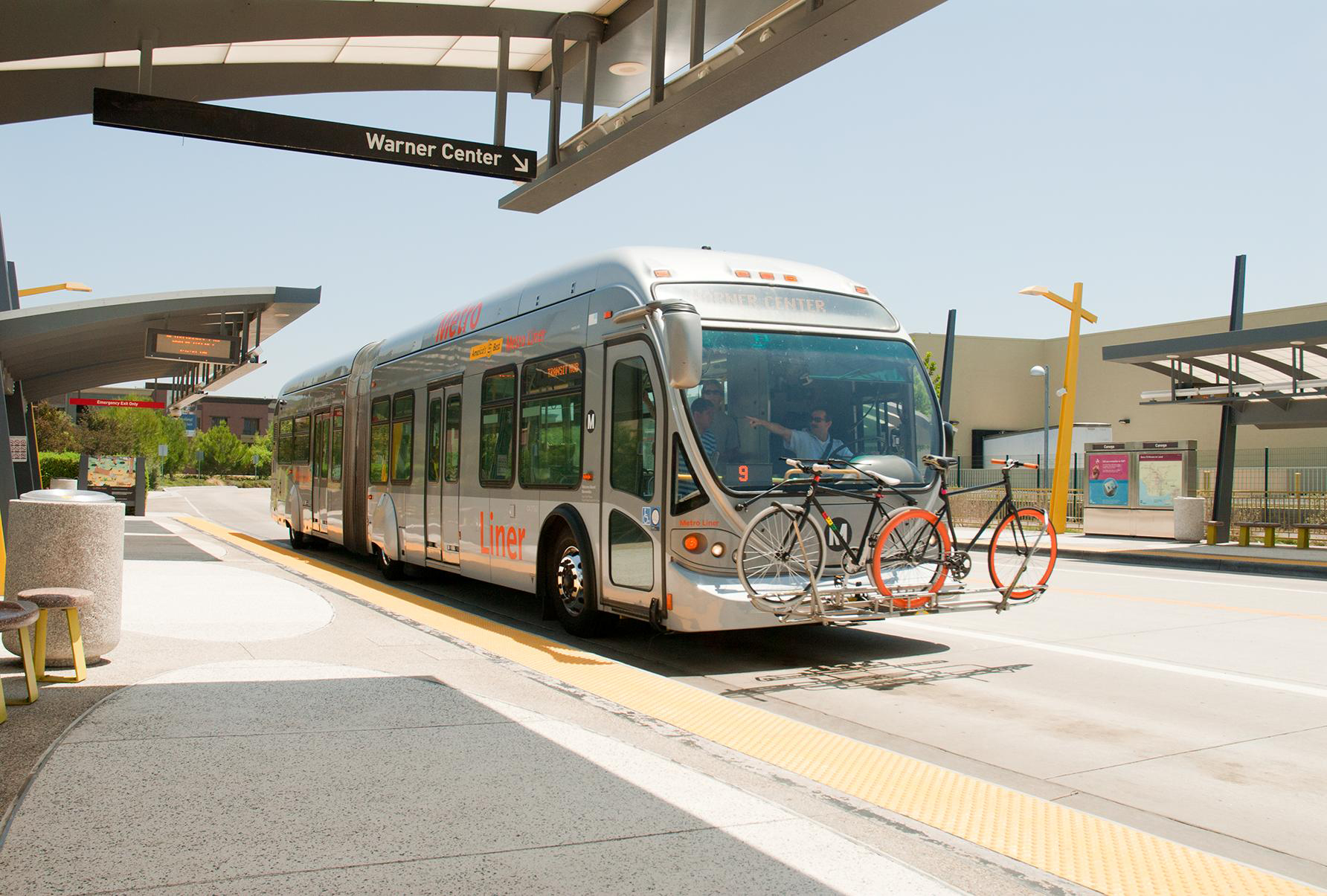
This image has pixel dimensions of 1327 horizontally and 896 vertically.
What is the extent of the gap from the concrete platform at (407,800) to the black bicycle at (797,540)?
69.5 inches

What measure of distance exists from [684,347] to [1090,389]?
61099 mm

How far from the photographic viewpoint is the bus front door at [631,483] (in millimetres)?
8336

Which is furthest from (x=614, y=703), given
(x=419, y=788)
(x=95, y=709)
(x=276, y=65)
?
(x=276, y=65)

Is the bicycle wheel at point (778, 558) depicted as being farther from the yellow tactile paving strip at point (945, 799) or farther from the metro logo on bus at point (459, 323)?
the metro logo on bus at point (459, 323)

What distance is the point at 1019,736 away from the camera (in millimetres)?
6348

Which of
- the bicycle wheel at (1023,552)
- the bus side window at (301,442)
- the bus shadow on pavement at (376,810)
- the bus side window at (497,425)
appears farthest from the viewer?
the bus side window at (301,442)

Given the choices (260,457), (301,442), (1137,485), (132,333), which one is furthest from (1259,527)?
(260,457)

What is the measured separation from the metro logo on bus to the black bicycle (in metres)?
5.39

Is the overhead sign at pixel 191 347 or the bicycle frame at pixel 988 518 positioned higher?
the overhead sign at pixel 191 347

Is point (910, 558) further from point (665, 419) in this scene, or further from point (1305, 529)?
point (1305, 529)

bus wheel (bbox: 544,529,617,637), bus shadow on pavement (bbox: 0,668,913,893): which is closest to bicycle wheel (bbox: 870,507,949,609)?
bus wheel (bbox: 544,529,617,637)

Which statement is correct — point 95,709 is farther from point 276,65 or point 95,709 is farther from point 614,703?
point 276,65

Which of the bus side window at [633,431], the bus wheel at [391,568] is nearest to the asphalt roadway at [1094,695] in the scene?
the bus side window at [633,431]

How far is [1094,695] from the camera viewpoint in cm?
752
